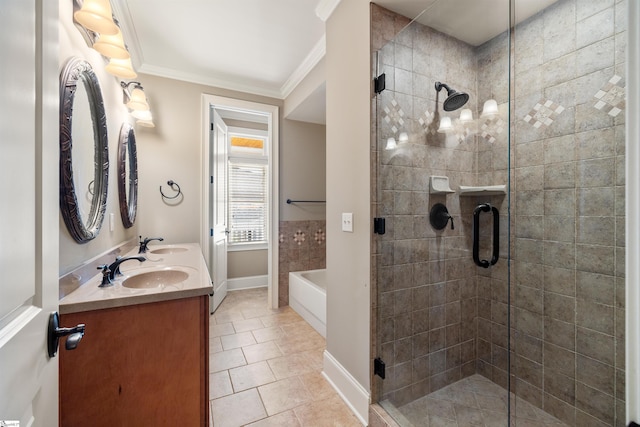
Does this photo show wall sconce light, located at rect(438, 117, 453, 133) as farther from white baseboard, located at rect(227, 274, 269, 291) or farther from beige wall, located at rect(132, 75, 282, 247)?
white baseboard, located at rect(227, 274, 269, 291)

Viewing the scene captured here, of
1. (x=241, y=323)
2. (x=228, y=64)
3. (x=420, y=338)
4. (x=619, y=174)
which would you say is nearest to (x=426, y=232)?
(x=420, y=338)

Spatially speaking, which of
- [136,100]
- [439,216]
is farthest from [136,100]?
[439,216]

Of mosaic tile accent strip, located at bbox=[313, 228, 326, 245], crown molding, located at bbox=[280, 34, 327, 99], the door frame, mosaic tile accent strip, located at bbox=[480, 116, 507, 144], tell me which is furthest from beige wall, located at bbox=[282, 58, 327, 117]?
mosaic tile accent strip, located at bbox=[313, 228, 326, 245]

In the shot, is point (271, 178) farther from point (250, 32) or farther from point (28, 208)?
point (28, 208)

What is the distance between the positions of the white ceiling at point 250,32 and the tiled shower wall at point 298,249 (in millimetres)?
1446

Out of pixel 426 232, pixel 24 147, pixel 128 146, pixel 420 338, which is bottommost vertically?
pixel 420 338

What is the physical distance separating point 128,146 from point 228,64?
1262 millimetres

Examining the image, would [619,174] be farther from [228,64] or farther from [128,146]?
[128,146]

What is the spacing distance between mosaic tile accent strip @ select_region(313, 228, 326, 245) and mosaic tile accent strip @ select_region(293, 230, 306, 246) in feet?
0.55

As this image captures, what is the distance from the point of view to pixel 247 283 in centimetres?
416

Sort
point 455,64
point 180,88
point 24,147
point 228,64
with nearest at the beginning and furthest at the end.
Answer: point 24,147 < point 455,64 < point 228,64 < point 180,88

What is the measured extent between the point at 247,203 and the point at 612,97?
13.0 ft

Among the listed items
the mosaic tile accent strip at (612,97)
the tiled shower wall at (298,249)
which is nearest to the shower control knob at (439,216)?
the mosaic tile accent strip at (612,97)

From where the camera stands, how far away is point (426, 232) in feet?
5.65
